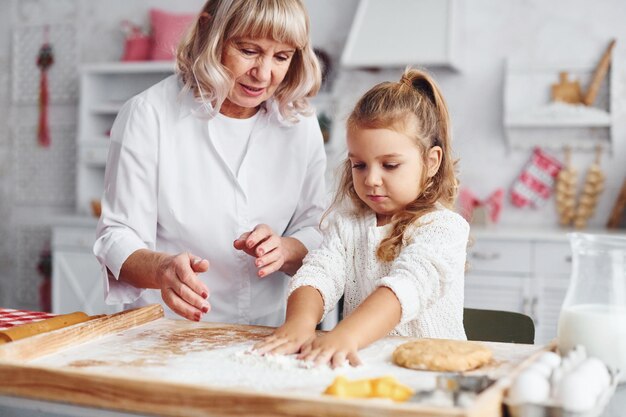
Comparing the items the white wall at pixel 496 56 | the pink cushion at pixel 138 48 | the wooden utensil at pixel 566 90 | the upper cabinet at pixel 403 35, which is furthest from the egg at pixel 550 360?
the pink cushion at pixel 138 48

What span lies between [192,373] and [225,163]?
0.85 meters

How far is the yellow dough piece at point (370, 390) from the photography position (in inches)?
36.3

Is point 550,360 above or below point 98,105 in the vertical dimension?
below

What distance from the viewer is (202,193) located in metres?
1.84

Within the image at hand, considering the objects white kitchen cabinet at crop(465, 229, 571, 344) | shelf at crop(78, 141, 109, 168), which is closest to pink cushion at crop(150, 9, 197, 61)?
shelf at crop(78, 141, 109, 168)

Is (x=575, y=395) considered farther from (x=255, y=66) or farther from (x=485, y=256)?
(x=485, y=256)

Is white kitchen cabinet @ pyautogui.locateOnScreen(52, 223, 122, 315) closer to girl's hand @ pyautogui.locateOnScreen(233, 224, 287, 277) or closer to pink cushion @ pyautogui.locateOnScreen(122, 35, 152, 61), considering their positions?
pink cushion @ pyautogui.locateOnScreen(122, 35, 152, 61)

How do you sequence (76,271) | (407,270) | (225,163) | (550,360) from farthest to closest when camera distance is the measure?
(76,271) → (225,163) → (407,270) → (550,360)

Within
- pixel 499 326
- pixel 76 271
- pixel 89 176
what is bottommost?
pixel 76 271

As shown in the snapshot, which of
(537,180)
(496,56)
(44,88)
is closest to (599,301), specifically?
(537,180)

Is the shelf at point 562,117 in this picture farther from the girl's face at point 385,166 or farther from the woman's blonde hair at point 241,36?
the girl's face at point 385,166

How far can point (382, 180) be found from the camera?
4.92 feet

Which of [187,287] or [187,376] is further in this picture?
[187,287]

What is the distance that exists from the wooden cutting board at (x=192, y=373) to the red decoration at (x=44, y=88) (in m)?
4.15
